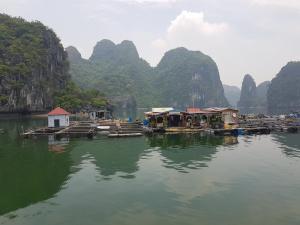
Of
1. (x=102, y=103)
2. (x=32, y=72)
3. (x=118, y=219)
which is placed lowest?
(x=118, y=219)

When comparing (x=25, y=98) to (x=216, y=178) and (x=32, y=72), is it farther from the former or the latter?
(x=216, y=178)

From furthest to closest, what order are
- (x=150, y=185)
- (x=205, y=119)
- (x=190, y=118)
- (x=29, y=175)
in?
(x=205, y=119) → (x=190, y=118) → (x=29, y=175) → (x=150, y=185)

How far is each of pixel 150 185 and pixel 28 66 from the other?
10206 cm

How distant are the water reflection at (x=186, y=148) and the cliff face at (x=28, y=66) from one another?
2852 inches

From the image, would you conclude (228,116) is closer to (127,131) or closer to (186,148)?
(127,131)

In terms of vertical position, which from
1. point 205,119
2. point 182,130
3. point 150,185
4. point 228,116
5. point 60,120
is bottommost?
point 150,185

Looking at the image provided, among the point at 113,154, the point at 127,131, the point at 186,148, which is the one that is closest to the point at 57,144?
the point at 113,154

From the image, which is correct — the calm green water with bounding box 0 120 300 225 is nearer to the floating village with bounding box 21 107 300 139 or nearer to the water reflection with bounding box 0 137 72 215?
the water reflection with bounding box 0 137 72 215

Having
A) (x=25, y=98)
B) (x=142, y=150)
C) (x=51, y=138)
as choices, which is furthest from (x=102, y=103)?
(x=142, y=150)

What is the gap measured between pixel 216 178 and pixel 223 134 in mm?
25057

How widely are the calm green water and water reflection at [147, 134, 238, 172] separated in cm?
9

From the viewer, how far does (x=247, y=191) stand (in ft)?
58.1

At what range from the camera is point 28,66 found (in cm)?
10988

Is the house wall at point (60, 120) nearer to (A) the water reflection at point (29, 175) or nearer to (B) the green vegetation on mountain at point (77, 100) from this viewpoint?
(A) the water reflection at point (29, 175)
